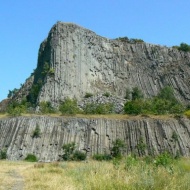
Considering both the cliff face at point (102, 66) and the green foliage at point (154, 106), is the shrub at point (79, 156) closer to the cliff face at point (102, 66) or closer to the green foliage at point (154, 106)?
the green foliage at point (154, 106)

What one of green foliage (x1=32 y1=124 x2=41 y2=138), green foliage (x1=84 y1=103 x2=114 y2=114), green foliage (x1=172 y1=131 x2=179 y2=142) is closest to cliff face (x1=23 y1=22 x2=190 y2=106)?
green foliage (x1=84 y1=103 x2=114 y2=114)

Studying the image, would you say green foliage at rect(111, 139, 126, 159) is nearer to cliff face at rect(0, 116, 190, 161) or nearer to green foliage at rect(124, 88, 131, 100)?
cliff face at rect(0, 116, 190, 161)

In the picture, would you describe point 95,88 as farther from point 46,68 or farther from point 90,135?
point 90,135

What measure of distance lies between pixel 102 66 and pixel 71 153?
3988 centimetres

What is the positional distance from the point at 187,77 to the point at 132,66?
13.5m

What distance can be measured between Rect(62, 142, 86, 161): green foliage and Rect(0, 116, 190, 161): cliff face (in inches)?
66.9

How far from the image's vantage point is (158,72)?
10506 centimetres

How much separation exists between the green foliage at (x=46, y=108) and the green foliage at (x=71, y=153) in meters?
15.6

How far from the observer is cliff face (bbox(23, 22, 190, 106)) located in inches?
3752

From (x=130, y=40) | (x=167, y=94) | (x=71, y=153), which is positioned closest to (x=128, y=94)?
(x=167, y=94)

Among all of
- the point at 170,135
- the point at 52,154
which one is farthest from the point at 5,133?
the point at 170,135

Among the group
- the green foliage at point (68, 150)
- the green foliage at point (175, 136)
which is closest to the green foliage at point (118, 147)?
the green foliage at point (68, 150)

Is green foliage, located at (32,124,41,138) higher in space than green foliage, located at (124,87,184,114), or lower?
lower

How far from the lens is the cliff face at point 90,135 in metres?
67.4
